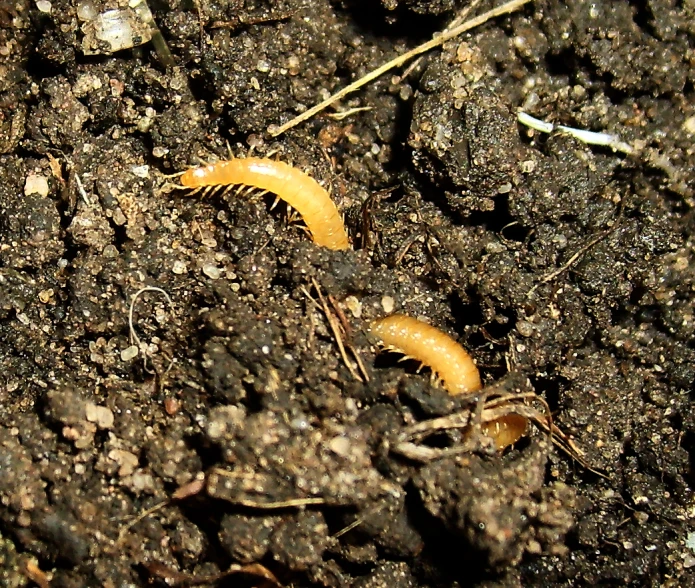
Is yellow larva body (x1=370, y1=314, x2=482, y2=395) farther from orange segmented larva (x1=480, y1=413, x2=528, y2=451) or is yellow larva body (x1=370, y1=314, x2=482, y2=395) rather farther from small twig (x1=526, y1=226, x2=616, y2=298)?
small twig (x1=526, y1=226, x2=616, y2=298)

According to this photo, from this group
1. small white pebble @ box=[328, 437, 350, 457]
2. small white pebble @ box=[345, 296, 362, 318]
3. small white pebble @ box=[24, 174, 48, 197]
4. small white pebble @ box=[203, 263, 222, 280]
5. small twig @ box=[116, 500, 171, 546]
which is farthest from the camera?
small white pebble @ box=[24, 174, 48, 197]

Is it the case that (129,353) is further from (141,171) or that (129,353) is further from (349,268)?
(349,268)

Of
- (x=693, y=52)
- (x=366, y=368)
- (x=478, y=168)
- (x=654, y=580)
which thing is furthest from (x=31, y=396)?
(x=693, y=52)

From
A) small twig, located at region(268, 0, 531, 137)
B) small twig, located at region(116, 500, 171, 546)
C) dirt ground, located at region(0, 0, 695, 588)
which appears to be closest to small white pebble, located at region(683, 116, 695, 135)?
dirt ground, located at region(0, 0, 695, 588)

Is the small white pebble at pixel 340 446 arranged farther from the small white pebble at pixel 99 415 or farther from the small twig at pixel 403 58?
the small twig at pixel 403 58

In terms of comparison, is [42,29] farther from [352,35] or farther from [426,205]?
[426,205]

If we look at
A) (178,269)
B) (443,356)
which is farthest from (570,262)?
(178,269)

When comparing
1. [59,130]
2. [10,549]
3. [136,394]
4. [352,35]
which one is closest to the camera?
[10,549]
